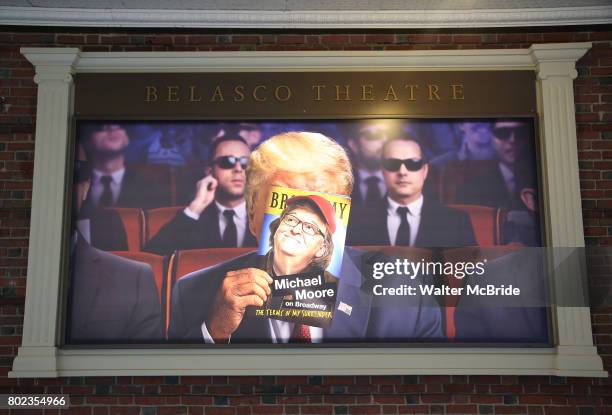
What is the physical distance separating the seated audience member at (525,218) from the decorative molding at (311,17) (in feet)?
3.75

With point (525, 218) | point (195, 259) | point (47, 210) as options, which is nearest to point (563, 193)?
point (525, 218)

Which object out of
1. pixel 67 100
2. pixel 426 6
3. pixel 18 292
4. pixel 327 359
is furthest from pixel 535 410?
pixel 67 100

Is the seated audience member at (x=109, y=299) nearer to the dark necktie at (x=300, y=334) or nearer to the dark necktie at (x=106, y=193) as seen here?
the dark necktie at (x=106, y=193)

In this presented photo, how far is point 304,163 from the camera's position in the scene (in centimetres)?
372

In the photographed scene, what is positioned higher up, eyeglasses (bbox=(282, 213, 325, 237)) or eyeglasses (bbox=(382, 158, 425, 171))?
eyeglasses (bbox=(382, 158, 425, 171))

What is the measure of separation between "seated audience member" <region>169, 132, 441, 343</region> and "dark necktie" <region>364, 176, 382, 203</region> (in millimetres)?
123

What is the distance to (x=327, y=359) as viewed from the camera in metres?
3.51

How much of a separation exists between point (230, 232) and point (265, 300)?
51cm

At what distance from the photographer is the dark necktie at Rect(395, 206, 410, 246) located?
366 centimetres

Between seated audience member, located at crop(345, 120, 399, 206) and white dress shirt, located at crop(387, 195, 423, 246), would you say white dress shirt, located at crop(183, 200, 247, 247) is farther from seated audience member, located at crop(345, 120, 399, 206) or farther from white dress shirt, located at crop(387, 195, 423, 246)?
white dress shirt, located at crop(387, 195, 423, 246)

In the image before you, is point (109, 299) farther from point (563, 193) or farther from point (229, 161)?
point (563, 193)

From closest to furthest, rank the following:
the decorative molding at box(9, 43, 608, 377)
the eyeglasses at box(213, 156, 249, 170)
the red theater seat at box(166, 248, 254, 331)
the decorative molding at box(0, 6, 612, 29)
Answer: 1. the decorative molding at box(9, 43, 608, 377)
2. the red theater seat at box(166, 248, 254, 331)
3. the eyeglasses at box(213, 156, 249, 170)
4. the decorative molding at box(0, 6, 612, 29)

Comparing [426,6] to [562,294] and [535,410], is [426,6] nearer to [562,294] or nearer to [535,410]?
[562,294]

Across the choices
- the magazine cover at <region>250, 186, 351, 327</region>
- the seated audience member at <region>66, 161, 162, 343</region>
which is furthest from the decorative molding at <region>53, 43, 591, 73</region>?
the seated audience member at <region>66, 161, 162, 343</region>
